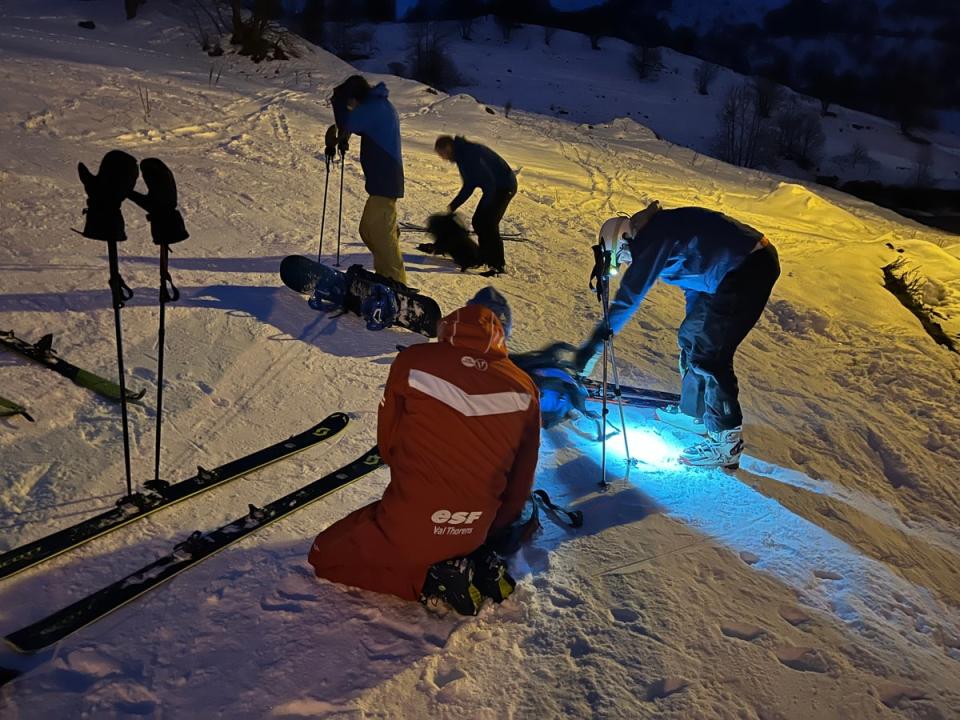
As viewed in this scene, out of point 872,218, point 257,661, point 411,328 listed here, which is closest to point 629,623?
point 257,661

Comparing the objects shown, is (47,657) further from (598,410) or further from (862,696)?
(598,410)

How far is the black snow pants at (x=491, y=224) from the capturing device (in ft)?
25.5

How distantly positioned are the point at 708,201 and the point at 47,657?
45.1 ft

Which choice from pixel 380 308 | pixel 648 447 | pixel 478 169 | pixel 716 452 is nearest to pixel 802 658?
pixel 716 452

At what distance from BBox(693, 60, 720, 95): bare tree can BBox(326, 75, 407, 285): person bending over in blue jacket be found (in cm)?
3888

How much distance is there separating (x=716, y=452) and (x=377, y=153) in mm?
3768

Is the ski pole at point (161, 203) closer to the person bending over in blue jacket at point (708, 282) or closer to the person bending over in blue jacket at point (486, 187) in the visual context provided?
the person bending over in blue jacket at point (708, 282)

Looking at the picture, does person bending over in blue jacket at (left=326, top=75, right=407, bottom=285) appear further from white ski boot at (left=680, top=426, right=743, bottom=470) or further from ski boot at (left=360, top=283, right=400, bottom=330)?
white ski boot at (left=680, top=426, right=743, bottom=470)

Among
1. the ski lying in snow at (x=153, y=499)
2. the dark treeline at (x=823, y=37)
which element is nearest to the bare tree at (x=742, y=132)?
the dark treeline at (x=823, y=37)

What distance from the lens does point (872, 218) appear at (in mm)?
16578

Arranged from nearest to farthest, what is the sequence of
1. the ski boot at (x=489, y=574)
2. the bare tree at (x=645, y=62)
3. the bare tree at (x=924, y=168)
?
the ski boot at (x=489, y=574)
the bare tree at (x=924, y=168)
the bare tree at (x=645, y=62)

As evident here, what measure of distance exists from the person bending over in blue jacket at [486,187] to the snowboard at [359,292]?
1939 mm

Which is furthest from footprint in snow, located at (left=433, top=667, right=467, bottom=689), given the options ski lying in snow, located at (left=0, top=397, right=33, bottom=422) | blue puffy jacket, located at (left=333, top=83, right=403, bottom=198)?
blue puffy jacket, located at (left=333, top=83, right=403, bottom=198)

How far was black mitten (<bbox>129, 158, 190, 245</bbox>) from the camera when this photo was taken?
300 cm
